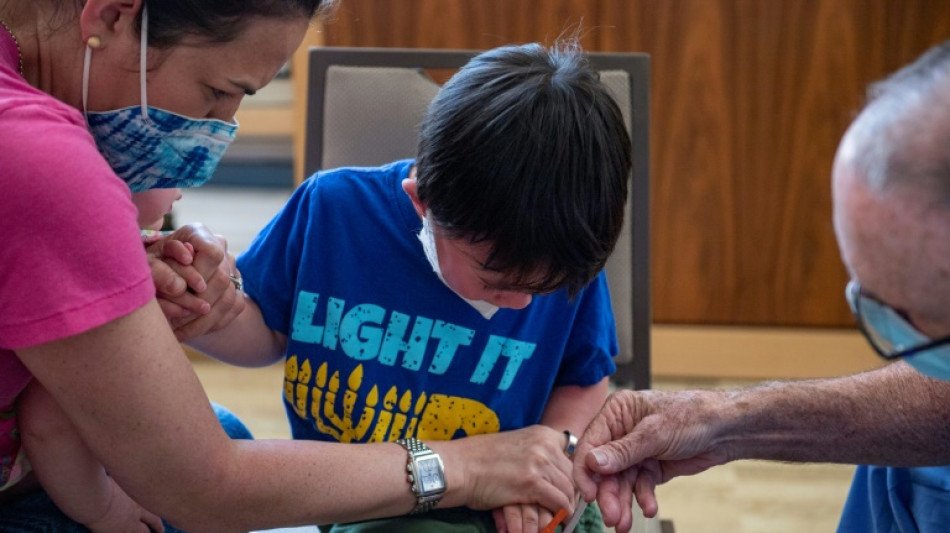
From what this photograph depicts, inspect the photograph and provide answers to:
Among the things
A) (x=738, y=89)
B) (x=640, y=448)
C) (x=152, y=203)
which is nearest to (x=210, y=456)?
(x=152, y=203)

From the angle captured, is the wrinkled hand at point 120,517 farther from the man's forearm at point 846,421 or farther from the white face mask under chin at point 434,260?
the man's forearm at point 846,421

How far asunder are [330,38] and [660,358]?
1.38 metres

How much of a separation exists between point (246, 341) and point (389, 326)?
0.61 feet

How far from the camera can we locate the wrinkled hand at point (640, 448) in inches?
51.0

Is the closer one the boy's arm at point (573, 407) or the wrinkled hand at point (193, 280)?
the wrinkled hand at point (193, 280)

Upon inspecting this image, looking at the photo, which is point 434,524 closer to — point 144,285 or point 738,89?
point 144,285

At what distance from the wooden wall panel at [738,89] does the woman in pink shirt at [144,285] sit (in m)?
1.73

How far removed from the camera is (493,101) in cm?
110

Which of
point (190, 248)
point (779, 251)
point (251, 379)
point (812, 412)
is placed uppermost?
point (190, 248)

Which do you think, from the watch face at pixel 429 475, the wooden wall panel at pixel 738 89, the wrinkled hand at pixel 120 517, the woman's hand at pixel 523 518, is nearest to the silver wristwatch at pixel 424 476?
the watch face at pixel 429 475

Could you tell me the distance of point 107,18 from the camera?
1.01 meters

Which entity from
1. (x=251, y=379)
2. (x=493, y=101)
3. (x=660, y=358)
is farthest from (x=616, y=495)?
(x=251, y=379)

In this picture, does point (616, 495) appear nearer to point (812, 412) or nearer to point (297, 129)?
point (812, 412)

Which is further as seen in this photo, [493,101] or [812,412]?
[812,412]
